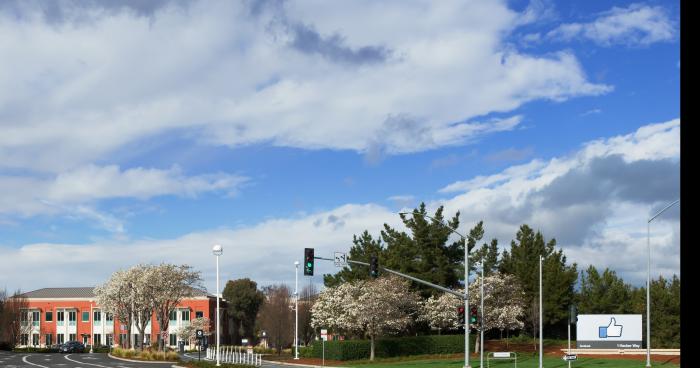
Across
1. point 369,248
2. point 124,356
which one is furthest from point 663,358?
point 124,356

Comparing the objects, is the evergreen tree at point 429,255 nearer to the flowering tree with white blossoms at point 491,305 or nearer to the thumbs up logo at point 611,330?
the flowering tree with white blossoms at point 491,305

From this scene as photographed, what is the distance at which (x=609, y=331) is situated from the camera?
6956cm

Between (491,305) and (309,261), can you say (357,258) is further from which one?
(309,261)

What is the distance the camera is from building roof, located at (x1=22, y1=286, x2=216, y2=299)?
147m

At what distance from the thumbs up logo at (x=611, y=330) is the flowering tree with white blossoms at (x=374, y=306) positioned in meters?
19.4

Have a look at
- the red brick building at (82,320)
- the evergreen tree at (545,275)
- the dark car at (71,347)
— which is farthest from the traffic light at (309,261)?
the red brick building at (82,320)

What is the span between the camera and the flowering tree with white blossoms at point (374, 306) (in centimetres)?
7906

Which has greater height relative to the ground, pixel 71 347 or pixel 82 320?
pixel 71 347

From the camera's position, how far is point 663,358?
68312 millimetres

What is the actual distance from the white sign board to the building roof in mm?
84034

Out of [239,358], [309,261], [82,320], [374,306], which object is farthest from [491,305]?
[82,320]

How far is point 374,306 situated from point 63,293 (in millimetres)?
92032
